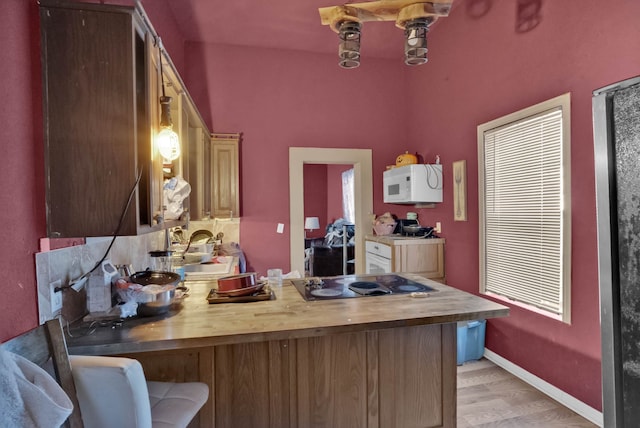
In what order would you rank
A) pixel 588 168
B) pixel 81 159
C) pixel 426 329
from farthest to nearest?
pixel 588 168, pixel 426 329, pixel 81 159

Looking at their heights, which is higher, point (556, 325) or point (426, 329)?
point (426, 329)

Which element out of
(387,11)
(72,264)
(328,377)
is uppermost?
(387,11)

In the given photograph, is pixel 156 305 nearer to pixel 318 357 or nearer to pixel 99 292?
pixel 99 292

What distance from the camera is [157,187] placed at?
1435 millimetres

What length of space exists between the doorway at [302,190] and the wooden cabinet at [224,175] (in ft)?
2.30

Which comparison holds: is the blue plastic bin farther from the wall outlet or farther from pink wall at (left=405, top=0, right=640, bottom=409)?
the wall outlet

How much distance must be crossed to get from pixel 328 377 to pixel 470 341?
2040 mm

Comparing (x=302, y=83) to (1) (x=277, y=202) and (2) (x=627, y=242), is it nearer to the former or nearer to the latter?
(1) (x=277, y=202)

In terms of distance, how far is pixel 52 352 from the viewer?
0.96 meters

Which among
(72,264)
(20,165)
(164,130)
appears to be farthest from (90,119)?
(72,264)

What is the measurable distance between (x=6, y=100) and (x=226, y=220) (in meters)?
3.10

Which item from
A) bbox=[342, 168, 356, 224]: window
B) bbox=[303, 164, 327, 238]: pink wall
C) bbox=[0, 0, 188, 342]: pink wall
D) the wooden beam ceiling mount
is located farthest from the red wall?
bbox=[303, 164, 327, 238]: pink wall

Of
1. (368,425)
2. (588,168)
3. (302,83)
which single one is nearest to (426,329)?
(368,425)

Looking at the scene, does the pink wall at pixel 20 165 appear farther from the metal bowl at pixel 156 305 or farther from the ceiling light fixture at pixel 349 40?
the ceiling light fixture at pixel 349 40
